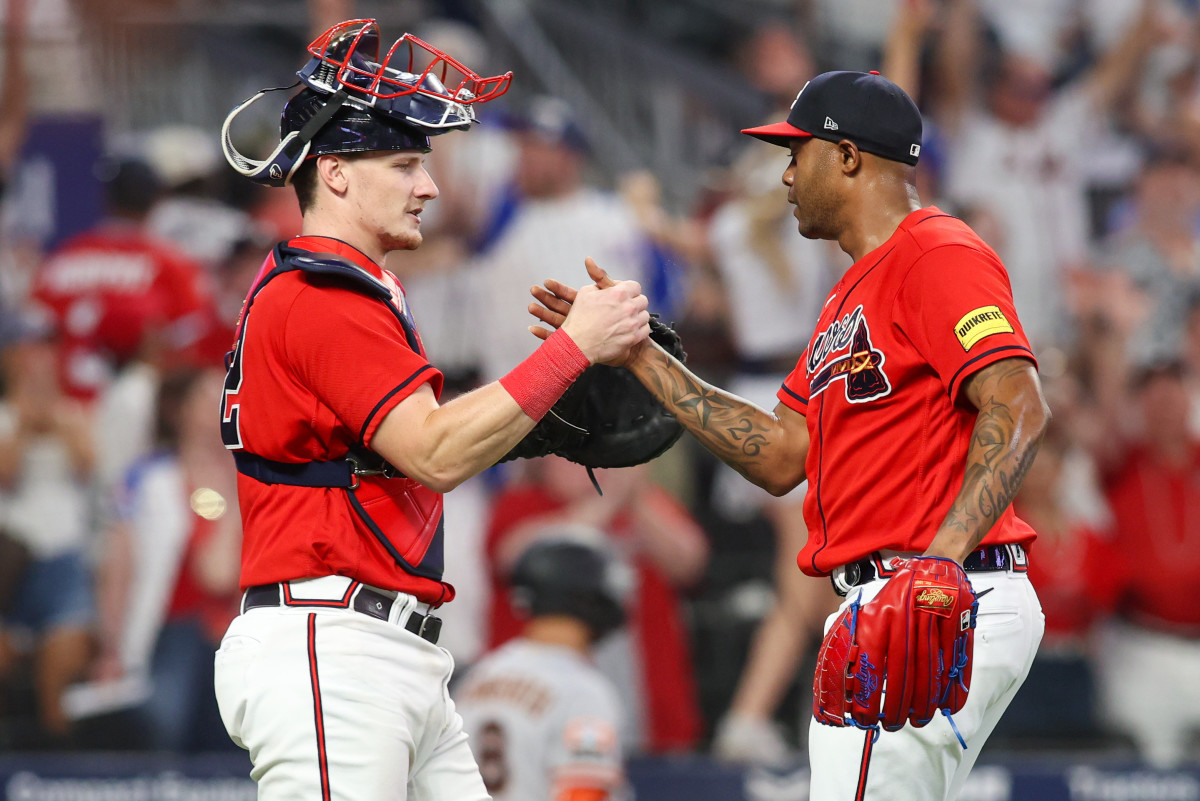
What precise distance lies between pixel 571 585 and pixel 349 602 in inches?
84.9

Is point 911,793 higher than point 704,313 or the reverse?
the reverse

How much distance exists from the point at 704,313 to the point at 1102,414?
6.77ft

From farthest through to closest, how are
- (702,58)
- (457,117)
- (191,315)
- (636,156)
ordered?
(702,58)
(636,156)
(191,315)
(457,117)

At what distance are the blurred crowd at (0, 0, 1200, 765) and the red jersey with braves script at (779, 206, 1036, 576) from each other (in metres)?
3.29

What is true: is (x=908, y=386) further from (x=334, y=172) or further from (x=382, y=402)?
(x=334, y=172)

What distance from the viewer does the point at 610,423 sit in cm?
402

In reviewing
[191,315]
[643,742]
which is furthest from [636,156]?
[643,742]

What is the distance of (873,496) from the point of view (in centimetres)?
330

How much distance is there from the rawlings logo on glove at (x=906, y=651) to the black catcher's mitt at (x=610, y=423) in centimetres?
105

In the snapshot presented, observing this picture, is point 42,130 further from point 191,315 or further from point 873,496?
point 873,496

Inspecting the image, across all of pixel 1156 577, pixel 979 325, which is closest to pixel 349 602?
pixel 979 325

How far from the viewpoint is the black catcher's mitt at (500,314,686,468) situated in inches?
155

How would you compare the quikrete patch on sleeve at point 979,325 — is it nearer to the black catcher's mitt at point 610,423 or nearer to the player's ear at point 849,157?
the player's ear at point 849,157

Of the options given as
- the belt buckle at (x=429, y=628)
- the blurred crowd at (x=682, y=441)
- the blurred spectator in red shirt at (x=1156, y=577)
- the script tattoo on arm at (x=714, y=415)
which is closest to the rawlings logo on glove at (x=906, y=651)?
the script tattoo on arm at (x=714, y=415)
